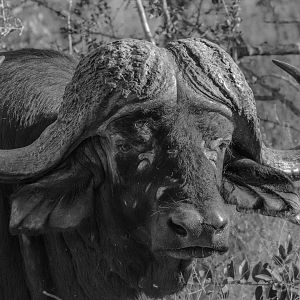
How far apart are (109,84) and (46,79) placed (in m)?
0.87

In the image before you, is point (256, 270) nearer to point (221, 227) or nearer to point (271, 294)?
point (271, 294)

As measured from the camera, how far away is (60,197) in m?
3.86

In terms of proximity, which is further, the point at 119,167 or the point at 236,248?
the point at 236,248

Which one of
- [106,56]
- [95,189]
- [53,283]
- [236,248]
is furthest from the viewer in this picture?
[236,248]

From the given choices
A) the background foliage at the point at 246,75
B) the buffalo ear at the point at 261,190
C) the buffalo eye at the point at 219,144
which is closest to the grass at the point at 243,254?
the background foliage at the point at 246,75

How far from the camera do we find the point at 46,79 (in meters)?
4.42

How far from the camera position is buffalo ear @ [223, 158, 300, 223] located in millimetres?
4023

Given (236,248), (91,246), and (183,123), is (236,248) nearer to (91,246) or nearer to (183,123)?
(91,246)

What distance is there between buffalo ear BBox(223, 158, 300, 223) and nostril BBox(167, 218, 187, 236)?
1.88 feet

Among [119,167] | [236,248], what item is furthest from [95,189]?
[236,248]

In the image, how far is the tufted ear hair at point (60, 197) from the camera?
3.81m

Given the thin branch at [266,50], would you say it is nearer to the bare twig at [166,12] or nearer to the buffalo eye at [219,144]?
the bare twig at [166,12]

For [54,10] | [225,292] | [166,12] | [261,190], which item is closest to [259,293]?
[225,292]

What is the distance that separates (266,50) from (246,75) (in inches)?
12.9
